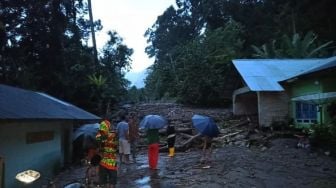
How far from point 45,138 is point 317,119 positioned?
42.0ft

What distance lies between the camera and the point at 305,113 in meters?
23.5

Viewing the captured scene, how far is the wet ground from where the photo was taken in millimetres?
12641

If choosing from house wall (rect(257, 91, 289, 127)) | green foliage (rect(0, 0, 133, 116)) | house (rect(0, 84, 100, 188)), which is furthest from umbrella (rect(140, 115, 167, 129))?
green foliage (rect(0, 0, 133, 116))

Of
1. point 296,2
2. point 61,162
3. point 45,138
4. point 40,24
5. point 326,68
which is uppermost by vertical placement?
point 40,24

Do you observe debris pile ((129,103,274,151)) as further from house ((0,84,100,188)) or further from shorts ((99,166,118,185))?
shorts ((99,166,118,185))

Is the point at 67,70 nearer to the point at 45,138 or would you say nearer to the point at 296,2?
the point at 45,138

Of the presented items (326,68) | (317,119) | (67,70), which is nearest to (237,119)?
(317,119)

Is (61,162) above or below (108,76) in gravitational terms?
below

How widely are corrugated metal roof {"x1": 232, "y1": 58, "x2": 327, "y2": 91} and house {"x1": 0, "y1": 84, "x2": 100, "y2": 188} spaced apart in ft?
32.0

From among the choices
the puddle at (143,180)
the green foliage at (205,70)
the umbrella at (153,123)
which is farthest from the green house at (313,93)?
the puddle at (143,180)

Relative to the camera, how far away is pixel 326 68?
19.1 metres

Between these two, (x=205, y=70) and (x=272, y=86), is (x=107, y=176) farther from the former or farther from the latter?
(x=205, y=70)

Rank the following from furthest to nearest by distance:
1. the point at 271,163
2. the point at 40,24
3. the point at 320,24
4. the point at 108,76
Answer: the point at 108,76, the point at 40,24, the point at 271,163, the point at 320,24

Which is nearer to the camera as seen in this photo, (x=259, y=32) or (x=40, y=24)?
(x=40, y=24)
